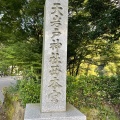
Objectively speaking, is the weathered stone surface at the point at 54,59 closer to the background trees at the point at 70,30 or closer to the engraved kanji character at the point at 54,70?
the engraved kanji character at the point at 54,70

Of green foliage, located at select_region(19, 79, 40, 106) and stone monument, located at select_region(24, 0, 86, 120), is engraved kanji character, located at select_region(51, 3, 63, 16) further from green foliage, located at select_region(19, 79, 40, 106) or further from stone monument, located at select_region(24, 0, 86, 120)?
green foliage, located at select_region(19, 79, 40, 106)

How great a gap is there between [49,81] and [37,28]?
207 inches

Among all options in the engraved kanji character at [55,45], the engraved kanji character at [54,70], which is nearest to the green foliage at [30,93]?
the engraved kanji character at [54,70]

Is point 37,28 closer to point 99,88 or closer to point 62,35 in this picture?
point 99,88

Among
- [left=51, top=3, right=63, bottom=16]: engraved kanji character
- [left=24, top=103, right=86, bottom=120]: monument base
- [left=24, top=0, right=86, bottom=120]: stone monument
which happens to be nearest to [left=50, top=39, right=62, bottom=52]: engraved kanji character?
[left=24, top=0, right=86, bottom=120]: stone monument

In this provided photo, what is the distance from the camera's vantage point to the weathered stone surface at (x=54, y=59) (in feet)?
11.4

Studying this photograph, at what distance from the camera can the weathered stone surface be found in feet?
11.4

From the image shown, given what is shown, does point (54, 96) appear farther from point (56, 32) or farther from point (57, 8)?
point (57, 8)

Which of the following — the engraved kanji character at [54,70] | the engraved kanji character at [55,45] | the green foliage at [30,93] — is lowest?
the green foliage at [30,93]

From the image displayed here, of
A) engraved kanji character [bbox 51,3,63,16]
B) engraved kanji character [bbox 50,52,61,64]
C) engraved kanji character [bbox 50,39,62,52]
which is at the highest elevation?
engraved kanji character [bbox 51,3,63,16]

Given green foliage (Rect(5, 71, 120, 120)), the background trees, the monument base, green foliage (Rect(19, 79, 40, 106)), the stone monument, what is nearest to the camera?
the monument base

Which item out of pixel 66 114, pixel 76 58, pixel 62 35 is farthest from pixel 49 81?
pixel 76 58

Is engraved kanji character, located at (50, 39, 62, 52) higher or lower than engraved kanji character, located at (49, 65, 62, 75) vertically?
higher

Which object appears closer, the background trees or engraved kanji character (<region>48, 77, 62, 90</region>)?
engraved kanji character (<region>48, 77, 62, 90</region>)
